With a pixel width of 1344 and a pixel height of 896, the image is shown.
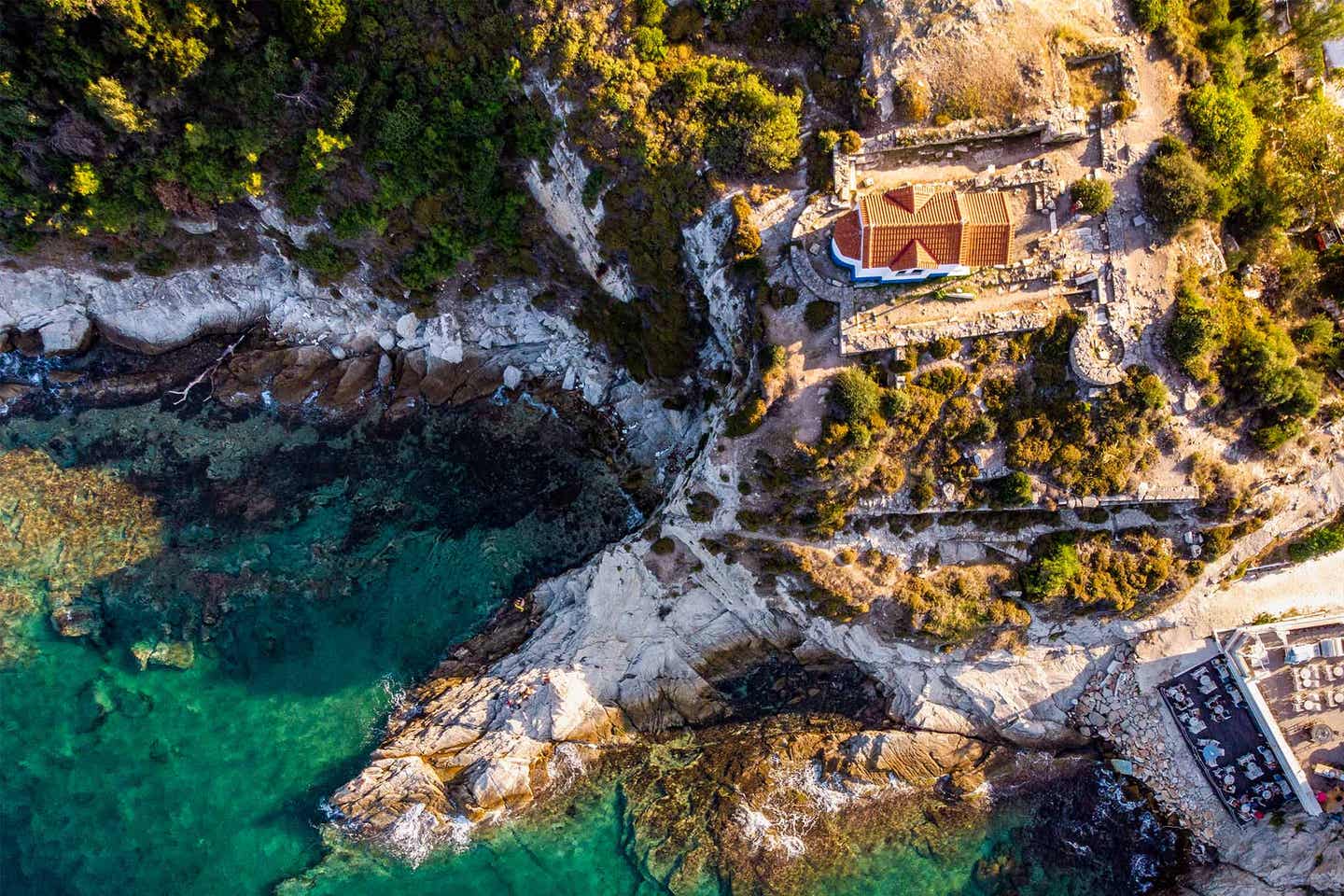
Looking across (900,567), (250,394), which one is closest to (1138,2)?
(900,567)

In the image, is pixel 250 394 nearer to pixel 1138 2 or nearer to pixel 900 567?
pixel 900 567

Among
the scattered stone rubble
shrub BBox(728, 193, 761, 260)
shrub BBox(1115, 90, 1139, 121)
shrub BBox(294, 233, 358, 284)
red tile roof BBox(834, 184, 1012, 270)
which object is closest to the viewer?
red tile roof BBox(834, 184, 1012, 270)

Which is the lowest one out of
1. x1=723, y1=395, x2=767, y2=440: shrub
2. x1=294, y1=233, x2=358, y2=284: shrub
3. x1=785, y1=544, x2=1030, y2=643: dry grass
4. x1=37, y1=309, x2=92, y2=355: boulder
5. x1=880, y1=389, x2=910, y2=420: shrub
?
x1=785, y1=544, x2=1030, y2=643: dry grass

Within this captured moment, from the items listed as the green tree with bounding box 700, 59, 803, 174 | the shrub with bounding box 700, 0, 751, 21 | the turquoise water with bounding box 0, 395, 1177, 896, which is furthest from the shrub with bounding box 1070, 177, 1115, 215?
the turquoise water with bounding box 0, 395, 1177, 896

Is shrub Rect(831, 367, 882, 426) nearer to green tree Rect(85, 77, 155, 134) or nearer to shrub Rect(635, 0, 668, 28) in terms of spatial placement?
shrub Rect(635, 0, 668, 28)

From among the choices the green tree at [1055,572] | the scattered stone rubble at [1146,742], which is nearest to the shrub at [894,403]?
the green tree at [1055,572]

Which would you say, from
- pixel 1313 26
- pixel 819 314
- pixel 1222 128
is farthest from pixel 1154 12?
pixel 819 314

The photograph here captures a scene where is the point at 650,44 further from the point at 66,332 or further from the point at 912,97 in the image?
the point at 66,332
